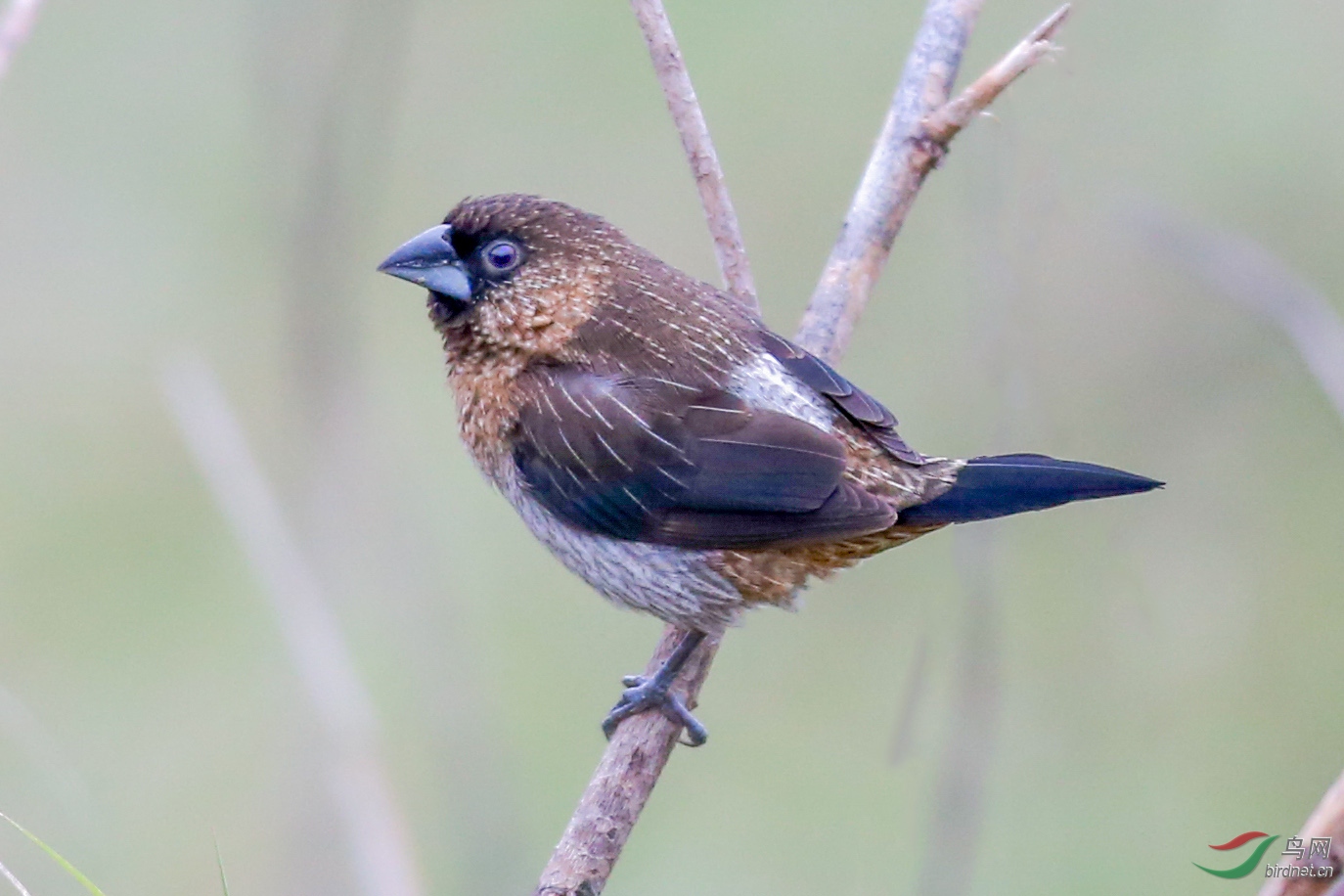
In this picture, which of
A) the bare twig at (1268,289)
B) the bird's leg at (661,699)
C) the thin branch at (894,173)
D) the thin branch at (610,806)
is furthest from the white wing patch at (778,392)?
the bare twig at (1268,289)

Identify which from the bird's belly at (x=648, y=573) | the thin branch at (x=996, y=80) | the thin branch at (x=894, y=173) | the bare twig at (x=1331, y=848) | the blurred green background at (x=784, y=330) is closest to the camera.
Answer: the bare twig at (x=1331, y=848)

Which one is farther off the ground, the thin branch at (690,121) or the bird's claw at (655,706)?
the thin branch at (690,121)

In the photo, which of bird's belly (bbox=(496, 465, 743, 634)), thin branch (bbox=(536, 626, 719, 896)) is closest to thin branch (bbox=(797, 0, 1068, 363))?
bird's belly (bbox=(496, 465, 743, 634))

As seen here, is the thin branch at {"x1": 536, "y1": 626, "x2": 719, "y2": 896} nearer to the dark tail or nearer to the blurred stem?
the blurred stem

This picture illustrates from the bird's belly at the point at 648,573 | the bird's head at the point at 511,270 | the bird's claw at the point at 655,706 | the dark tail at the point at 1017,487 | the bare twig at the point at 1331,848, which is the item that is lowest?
the bird's claw at the point at 655,706

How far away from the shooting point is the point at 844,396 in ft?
10.5

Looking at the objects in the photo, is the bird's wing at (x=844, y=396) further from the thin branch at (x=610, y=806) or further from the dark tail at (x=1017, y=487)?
the thin branch at (x=610, y=806)

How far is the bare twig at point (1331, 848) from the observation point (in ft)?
4.99

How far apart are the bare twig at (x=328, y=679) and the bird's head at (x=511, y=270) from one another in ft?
2.35

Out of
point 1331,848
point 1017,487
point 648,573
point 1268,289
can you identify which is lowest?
point 1331,848

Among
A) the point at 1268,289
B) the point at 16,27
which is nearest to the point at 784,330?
the point at 1268,289

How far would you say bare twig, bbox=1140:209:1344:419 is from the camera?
2.66 meters

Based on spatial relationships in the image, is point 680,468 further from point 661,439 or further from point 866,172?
point 866,172

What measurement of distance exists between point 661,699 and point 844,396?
747mm
